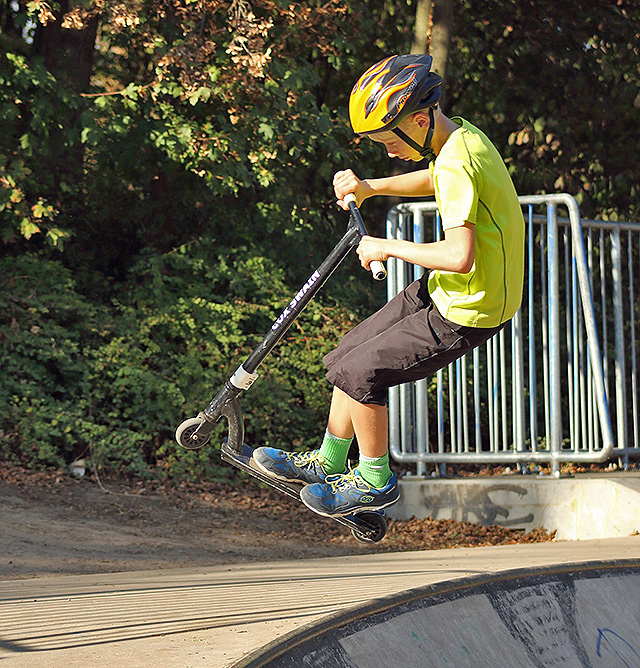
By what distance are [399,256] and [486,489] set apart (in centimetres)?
506

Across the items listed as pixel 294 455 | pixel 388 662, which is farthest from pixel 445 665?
pixel 294 455

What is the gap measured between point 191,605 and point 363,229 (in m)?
1.76

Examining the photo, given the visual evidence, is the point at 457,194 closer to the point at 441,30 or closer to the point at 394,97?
the point at 394,97

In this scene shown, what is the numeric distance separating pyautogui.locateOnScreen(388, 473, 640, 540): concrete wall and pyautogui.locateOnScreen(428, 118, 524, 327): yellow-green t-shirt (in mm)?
4258

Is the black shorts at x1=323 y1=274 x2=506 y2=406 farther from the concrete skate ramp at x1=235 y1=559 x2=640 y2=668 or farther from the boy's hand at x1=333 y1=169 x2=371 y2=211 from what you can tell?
the concrete skate ramp at x1=235 y1=559 x2=640 y2=668

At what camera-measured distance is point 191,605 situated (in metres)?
4.00

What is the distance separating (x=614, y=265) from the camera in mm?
8516

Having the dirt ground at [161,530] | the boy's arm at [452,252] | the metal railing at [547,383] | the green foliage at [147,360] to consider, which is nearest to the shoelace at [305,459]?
the boy's arm at [452,252]

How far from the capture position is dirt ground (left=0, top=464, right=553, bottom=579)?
7160 millimetres

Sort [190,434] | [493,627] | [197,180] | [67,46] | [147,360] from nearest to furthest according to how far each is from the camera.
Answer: [493,627]
[190,434]
[147,360]
[67,46]
[197,180]

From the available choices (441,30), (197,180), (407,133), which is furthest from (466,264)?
(441,30)

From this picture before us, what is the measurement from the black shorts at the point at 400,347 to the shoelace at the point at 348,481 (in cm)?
36

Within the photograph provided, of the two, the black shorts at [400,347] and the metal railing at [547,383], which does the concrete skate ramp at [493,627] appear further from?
the metal railing at [547,383]

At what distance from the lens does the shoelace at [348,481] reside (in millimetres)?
4121
